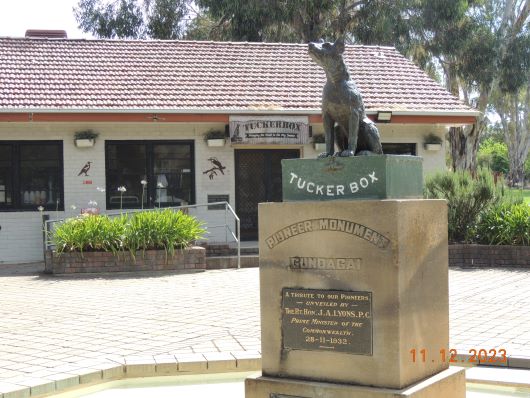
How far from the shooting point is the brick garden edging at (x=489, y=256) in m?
14.7

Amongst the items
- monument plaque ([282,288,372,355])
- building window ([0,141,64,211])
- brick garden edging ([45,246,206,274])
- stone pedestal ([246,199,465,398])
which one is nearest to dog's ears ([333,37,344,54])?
stone pedestal ([246,199,465,398])

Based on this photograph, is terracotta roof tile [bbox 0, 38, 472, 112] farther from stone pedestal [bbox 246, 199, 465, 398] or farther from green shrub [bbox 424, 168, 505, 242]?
stone pedestal [bbox 246, 199, 465, 398]

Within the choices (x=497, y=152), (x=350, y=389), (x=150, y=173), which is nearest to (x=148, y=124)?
(x=150, y=173)

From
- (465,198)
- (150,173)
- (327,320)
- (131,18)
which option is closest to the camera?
(327,320)

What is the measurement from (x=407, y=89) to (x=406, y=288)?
15.5m

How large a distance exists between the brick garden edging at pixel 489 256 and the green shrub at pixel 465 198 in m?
0.41

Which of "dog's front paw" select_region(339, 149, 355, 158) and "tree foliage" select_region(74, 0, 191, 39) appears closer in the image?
"dog's front paw" select_region(339, 149, 355, 158)

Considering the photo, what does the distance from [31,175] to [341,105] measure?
12.8m

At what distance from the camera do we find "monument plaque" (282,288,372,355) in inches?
194

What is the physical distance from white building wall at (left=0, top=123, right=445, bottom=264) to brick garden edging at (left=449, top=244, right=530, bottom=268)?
4.61 meters

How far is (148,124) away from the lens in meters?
17.5

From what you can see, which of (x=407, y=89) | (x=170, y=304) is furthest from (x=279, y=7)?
(x=170, y=304)

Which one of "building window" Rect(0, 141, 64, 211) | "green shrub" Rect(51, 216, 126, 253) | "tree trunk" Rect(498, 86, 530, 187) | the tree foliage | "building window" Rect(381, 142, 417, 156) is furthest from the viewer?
"tree trunk" Rect(498, 86, 530, 187)
